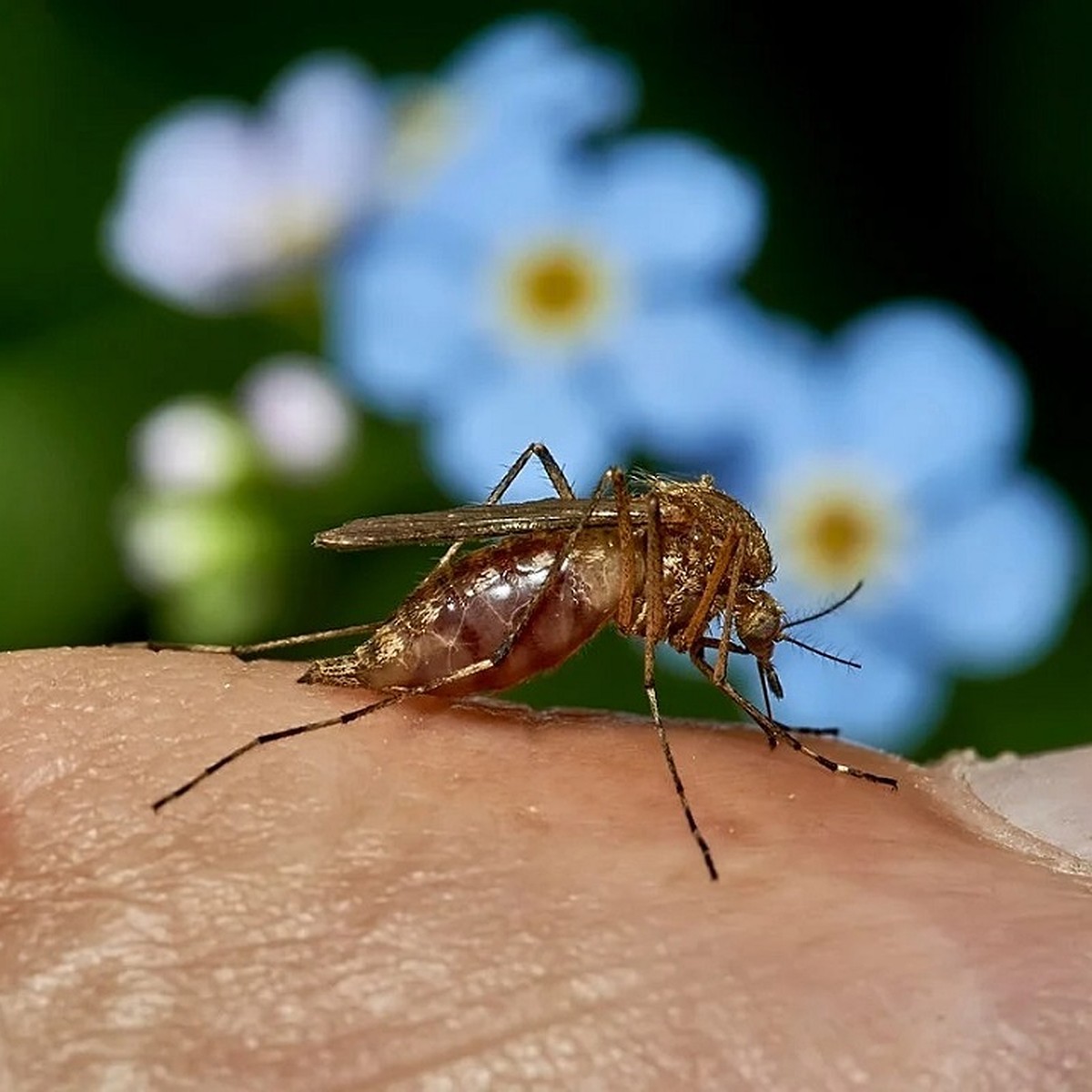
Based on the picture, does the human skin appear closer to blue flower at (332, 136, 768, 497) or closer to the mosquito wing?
the mosquito wing

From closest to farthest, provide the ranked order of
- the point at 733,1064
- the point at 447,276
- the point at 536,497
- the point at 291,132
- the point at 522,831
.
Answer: the point at 733,1064 → the point at 522,831 → the point at 536,497 → the point at 447,276 → the point at 291,132

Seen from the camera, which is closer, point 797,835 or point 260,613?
point 797,835

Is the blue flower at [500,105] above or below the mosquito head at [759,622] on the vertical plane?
above

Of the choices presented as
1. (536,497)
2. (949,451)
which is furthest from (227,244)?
(536,497)

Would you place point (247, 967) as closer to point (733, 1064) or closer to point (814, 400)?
point (733, 1064)

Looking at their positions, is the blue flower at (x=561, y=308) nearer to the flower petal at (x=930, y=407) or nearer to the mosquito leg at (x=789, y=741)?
the flower petal at (x=930, y=407)

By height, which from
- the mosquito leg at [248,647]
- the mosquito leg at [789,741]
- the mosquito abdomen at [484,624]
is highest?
the mosquito abdomen at [484,624]

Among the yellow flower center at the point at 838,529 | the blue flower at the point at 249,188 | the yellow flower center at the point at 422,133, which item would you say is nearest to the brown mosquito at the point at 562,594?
the yellow flower center at the point at 838,529

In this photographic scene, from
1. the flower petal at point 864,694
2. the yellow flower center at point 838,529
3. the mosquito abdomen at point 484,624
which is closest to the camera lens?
the mosquito abdomen at point 484,624
